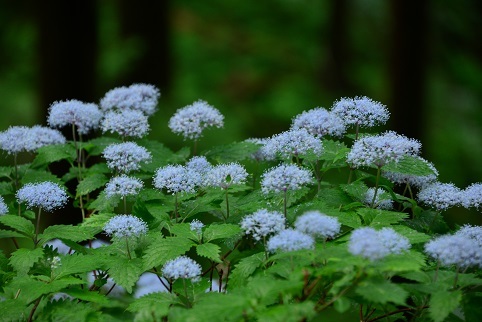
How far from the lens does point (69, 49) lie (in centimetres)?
755

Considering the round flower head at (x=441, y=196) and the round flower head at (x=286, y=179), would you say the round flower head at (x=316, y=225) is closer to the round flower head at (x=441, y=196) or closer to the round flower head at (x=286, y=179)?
the round flower head at (x=286, y=179)

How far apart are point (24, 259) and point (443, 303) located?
5.12 feet

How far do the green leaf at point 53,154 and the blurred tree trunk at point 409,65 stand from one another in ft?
20.8

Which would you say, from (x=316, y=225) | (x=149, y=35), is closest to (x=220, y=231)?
(x=316, y=225)

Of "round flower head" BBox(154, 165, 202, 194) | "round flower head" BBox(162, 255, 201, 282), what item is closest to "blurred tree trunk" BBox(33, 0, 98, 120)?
"round flower head" BBox(154, 165, 202, 194)

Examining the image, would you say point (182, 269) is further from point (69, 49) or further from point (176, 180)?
point (69, 49)

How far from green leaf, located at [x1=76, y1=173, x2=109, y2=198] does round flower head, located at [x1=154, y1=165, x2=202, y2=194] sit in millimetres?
493

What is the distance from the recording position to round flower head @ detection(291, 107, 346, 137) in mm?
2891

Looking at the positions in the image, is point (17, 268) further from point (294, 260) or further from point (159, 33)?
point (159, 33)

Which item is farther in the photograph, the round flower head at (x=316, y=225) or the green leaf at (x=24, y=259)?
the green leaf at (x=24, y=259)

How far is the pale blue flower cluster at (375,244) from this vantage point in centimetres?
200

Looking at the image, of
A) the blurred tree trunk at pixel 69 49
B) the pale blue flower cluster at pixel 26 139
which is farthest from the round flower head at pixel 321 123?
the blurred tree trunk at pixel 69 49

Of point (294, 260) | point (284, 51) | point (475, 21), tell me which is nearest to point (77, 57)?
point (294, 260)

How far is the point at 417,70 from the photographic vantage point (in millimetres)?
9086
